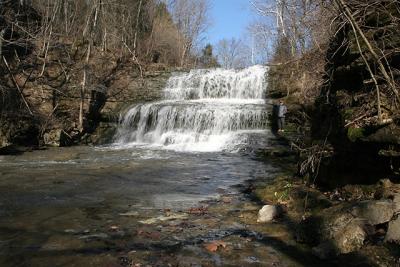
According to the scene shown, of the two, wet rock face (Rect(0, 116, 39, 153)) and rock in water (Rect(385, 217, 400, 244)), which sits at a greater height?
rock in water (Rect(385, 217, 400, 244))

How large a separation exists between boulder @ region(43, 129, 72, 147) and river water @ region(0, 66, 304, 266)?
1271 millimetres

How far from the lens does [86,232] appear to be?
567 cm

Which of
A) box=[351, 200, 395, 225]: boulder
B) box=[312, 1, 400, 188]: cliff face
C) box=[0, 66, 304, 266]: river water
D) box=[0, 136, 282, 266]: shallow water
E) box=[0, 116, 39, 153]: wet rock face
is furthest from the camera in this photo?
box=[0, 116, 39, 153]: wet rock face

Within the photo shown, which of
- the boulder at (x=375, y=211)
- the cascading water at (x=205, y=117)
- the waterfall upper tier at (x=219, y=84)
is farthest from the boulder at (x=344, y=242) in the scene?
the waterfall upper tier at (x=219, y=84)

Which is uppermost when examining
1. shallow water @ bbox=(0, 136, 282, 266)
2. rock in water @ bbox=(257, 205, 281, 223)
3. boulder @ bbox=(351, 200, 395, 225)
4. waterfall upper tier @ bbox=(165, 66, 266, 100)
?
waterfall upper tier @ bbox=(165, 66, 266, 100)

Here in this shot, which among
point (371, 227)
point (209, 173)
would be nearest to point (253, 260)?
point (371, 227)

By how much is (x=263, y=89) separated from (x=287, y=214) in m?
16.0

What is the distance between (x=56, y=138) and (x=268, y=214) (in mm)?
13612

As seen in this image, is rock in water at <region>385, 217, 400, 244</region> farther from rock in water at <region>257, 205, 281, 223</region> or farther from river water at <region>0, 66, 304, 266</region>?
rock in water at <region>257, 205, 281, 223</region>

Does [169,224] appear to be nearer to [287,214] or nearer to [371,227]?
[287,214]

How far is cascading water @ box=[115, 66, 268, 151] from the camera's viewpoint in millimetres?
17219

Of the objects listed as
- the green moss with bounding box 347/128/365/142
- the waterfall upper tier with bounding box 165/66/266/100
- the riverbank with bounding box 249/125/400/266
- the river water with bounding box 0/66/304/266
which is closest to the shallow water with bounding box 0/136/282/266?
the river water with bounding box 0/66/304/266

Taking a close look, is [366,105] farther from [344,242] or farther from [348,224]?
[344,242]

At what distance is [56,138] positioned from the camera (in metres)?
18.0
